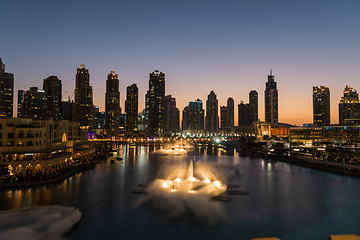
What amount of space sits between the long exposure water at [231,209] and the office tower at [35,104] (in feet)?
510

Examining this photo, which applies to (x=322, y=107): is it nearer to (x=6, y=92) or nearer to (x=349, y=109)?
(x=349, y=109)

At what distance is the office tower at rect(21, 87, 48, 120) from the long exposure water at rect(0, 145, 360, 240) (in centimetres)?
15531

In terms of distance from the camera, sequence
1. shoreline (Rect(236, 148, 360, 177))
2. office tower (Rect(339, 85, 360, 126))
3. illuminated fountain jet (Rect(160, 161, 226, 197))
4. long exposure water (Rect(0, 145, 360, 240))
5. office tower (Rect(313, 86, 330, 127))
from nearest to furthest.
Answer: long exposure water (Rect(0, 145, 360, 240))
illuminated fountain jet (Rect(160, 161, 226, 197))
shoreline (Rect(236, 148, 360, 177))
office tower (Rect(339, 85, 360, 126))
office tower (Rect(313, 86, 330, 127))

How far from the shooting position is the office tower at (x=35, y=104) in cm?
16485

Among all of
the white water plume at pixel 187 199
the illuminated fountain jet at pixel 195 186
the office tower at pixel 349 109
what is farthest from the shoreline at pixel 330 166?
the office tower at pixel 349 109

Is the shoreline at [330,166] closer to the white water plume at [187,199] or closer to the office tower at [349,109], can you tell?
the white water plume at [187,199]

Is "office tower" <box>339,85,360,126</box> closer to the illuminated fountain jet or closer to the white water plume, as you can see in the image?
the illuminated fountain jet

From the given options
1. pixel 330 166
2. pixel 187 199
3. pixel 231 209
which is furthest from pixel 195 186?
pixel 330 166

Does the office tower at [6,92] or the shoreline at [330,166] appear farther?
the office tower at [6,92]

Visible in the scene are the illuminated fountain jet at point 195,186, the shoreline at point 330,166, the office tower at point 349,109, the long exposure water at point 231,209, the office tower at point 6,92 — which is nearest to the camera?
the long exposure water at point 231,209

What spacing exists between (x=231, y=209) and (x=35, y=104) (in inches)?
7124

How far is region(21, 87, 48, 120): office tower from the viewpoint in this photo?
164850 mm

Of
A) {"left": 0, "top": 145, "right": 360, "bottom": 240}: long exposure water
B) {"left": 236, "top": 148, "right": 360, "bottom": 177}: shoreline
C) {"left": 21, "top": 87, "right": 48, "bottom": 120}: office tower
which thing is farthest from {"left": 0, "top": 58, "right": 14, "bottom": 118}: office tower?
{"left": 236, "top": 148, "right": 360, "bottom": 177}: shoreline

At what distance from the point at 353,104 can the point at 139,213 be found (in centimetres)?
17766
